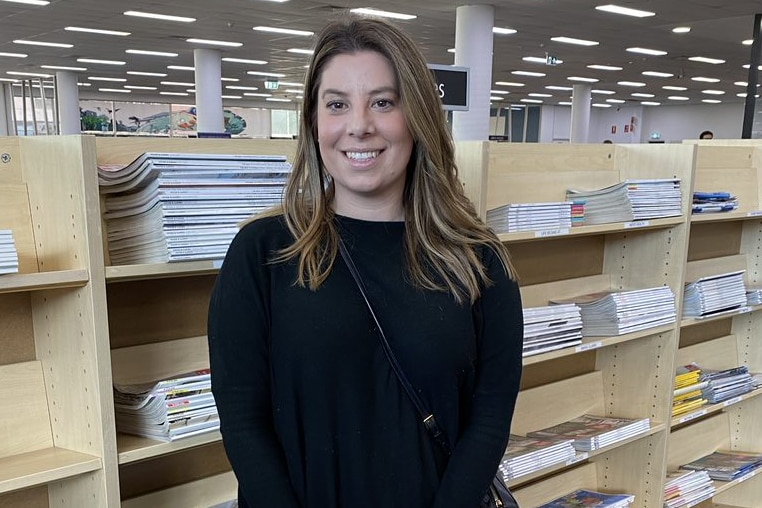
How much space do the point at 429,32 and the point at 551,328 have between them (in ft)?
32.7

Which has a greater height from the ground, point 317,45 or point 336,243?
point 317,45

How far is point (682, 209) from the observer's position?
2939 millimetres

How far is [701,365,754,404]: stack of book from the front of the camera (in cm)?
342

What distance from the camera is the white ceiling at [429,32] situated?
30.7 feet

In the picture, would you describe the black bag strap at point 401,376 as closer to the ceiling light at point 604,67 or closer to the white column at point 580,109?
the ceiling light at point 604,67

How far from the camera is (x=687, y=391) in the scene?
3.27m

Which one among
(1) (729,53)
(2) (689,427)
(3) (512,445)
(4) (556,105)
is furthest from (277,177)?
(4) (556,105)

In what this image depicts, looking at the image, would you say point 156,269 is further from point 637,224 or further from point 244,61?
point 244,61

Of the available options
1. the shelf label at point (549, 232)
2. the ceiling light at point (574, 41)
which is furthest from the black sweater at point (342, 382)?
the ceiling light at point (574, 41)

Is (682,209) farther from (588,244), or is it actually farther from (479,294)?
(479,294)

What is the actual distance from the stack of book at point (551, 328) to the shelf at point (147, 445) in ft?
3.94

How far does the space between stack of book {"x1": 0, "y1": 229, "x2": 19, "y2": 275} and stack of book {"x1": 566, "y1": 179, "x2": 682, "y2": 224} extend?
204cm

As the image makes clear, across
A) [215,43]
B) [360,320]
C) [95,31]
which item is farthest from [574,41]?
[360,320]

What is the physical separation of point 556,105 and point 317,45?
94.4ft
